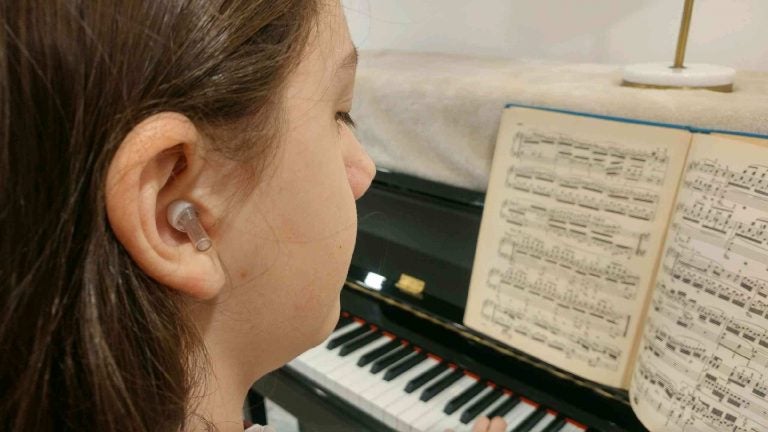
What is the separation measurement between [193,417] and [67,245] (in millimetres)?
209

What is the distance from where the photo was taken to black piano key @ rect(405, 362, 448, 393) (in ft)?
3.48

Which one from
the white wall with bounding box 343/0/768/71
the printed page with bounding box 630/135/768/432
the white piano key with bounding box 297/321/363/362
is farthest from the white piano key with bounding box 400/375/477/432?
the white wall with bounding box 343/0/768/71

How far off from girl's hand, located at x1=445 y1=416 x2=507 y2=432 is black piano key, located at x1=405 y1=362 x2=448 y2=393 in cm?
14

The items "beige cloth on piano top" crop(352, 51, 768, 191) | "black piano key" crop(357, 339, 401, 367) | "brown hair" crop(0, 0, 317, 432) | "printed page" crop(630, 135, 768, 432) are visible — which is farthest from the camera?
"black piano key" crop(357, 339, 401, 367)

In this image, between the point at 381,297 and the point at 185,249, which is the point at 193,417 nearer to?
the point at 185,249

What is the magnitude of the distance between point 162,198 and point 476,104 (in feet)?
2.29

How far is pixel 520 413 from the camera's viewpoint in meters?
1.00

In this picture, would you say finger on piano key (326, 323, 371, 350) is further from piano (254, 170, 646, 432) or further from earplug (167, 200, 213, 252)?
earplug (167, 200, 213, 252)

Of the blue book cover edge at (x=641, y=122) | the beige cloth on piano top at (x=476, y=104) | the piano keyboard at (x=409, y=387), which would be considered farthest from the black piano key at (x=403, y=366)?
the blue book cover edge at (x=641, y=122)

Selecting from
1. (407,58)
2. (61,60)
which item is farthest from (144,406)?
(407,58)

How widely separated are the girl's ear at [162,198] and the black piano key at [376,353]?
2.46ft

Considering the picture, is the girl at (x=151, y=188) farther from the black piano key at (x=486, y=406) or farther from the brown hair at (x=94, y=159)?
the black piano key at (x=486, y=406)

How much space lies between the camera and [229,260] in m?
0.45

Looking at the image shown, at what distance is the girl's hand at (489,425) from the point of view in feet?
3.01
